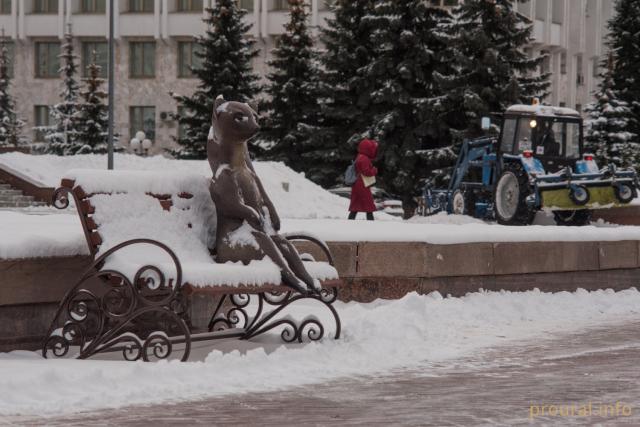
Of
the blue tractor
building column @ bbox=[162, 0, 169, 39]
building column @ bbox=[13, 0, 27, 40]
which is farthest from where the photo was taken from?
building column @ bbox=[13, 0, 27, 40]

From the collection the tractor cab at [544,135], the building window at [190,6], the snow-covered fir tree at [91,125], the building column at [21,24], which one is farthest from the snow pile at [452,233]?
the building column at [21,24]

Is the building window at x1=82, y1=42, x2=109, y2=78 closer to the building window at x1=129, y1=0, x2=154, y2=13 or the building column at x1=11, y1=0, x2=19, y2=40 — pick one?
the building window at x1=129, y1=0, x2=154, y2=13

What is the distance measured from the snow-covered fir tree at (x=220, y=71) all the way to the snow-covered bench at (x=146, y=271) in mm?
39859

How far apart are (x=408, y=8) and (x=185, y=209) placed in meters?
35.7

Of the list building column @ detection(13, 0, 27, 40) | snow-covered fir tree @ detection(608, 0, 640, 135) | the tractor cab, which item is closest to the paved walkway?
the tractor cab

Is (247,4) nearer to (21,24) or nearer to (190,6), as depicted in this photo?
(190,6)

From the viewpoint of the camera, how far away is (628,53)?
58656 mm

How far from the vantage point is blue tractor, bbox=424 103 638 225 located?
24203mm

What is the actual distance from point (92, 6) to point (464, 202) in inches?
1778

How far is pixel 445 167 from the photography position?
43.3 metres

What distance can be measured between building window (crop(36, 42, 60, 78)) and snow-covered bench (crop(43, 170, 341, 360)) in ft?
205

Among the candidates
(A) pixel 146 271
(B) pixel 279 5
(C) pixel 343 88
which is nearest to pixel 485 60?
(C) pixel 343 88

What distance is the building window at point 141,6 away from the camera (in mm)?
69438

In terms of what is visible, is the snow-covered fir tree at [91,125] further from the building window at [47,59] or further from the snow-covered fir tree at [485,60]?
the building window at [47,59]
